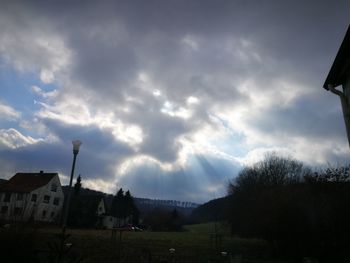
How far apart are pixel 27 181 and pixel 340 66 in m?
61.6

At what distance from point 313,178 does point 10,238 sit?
16931 mm

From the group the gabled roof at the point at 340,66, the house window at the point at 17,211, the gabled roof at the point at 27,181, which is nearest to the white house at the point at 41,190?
the gabled roof at the point at 27,181

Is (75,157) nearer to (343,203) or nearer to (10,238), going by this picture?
(10,238)

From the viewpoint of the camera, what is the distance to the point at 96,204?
2324 inches

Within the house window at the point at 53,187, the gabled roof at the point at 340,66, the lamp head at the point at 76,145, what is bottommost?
the lamp head at the point at 76,145

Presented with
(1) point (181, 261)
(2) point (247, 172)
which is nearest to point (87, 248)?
(1) point (181, 261)

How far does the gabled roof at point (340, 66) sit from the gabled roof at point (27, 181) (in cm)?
5693

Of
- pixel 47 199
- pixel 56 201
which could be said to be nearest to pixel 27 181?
pixel 47 199

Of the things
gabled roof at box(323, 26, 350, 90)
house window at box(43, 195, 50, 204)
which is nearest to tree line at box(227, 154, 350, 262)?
gabled roof at box(323, 26, 350, 90)

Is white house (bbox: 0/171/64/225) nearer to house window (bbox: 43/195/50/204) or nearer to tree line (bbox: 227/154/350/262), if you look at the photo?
house window (bbox: 43/195/50/204)

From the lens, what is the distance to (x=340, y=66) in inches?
323

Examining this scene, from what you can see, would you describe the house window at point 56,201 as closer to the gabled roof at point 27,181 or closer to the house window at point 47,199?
the house window at point 47,199

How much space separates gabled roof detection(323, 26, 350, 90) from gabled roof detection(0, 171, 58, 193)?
5693 cm

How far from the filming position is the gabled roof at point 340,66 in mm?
7345
